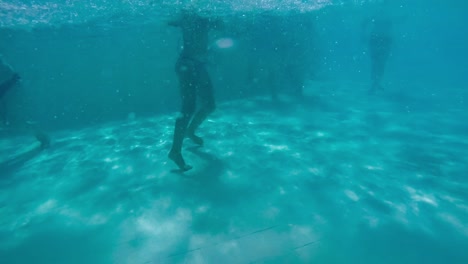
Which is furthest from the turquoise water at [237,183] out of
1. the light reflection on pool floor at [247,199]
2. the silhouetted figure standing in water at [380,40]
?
the silhouetted figure standing in water at [380,40]

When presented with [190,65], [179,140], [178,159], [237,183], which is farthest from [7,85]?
[237,183]

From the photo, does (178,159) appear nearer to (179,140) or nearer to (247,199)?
(179,140)

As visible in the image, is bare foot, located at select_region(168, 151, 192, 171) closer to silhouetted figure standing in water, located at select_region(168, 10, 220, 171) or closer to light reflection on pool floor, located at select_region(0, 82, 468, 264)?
silhouetted figure standing in water, located at select_region(168, 10, 220, 171)

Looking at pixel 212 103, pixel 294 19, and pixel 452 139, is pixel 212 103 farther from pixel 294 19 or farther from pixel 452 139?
pixel 294 19

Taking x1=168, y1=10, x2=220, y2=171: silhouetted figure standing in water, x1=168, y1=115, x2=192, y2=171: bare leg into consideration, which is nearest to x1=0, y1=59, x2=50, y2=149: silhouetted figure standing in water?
x1=168, y1=10, x2=220, y2=171: silhouetted figure standing in water

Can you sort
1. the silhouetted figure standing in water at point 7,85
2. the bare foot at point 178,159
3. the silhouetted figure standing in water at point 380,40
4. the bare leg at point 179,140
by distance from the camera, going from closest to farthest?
the bare leg at point 179,140, the bare foot at point 178,159, the silhouetted figure standing in water at point 7,85, the silhouetted figure standing in water at point 380,40

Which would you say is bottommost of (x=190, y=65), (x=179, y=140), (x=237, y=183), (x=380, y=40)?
(x=237, y=183)

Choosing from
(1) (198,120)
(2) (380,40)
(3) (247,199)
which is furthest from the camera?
(2) (380,40)

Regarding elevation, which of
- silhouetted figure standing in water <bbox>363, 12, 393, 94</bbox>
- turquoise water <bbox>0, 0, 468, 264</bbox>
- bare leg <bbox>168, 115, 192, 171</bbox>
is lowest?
turquoise water <bbox>0, 0, 468, 264</bbox>

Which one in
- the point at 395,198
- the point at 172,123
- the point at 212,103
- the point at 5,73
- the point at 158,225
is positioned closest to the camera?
the point at 158,225

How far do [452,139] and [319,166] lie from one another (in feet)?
22.2

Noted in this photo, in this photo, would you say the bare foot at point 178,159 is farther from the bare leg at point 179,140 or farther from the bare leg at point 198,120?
the bare leg at point 198,120

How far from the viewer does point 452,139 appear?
31.3 ft

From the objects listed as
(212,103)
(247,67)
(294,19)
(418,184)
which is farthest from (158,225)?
(294,19)
